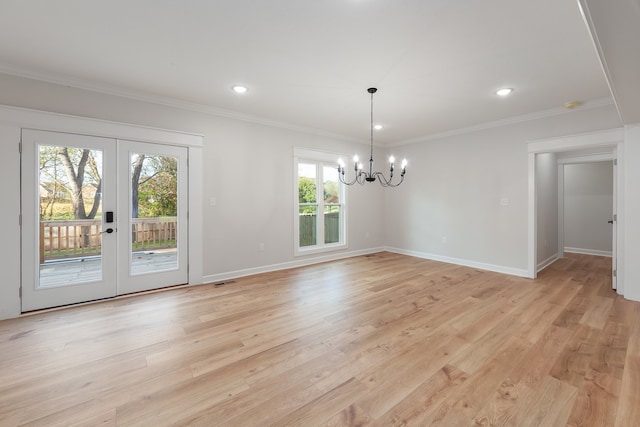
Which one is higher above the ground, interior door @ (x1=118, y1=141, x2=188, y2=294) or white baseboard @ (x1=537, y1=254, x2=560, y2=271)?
interior door @ (x1=118, y1=141, x2=188, y2=294)

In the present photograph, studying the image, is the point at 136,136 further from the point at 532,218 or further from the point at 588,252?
the point at 588,252

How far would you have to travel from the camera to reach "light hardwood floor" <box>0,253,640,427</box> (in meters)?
1.61

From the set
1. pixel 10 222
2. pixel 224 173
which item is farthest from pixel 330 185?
pixel 10 222

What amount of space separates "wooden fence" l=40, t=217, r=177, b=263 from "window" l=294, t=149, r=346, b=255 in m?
2.28

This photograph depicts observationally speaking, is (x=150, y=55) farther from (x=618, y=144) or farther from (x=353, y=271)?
(x=618, y=144)

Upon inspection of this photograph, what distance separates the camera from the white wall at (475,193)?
176 inches

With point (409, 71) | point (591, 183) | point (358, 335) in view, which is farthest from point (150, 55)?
point (591, 183)

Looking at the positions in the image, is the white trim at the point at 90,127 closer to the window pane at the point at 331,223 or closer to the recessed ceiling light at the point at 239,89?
the recessed ceiling light at the point at 239,89

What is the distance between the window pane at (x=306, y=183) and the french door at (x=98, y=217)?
2.11 m

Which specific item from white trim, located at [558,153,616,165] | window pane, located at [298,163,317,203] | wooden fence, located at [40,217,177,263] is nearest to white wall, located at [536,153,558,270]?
white trim, located at [558,153,616,165]

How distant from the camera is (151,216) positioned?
377 centimetres

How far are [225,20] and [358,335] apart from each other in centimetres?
299

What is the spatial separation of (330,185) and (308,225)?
1.03m

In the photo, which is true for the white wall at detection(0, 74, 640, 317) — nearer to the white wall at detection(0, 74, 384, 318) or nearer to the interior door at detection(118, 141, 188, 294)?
the white wall at detection(0, 74, 384, 318)
